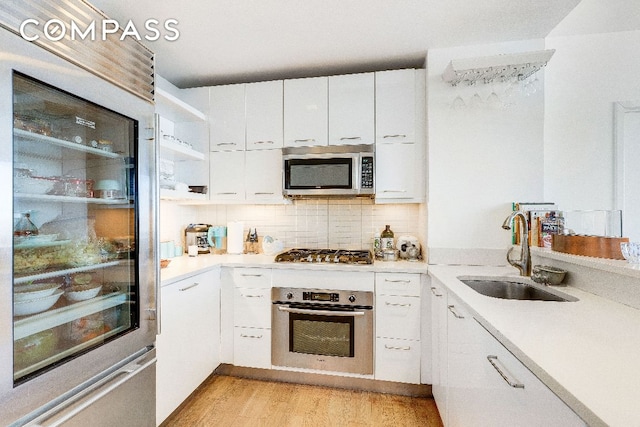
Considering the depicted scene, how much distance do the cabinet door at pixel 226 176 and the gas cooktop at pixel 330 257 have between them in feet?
2.23

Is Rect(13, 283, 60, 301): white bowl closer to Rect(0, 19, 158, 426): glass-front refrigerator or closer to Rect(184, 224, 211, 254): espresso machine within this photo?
Rect(0, 19, 158, 426): glass-front refrigerator

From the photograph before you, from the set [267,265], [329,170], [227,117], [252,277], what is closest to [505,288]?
[329,170]

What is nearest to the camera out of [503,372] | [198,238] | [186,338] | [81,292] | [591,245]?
[503,372]

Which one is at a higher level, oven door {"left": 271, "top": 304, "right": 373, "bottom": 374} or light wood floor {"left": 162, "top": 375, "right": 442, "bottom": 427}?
oven door {"left": 271, "top": 304, "right": 373, "bottom": 374}

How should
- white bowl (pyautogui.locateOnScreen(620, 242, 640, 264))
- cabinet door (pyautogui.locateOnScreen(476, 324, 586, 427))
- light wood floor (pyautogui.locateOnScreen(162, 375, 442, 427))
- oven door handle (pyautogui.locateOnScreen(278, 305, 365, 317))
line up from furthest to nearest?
oven door handle (pyautogui.locateOnScreen(278, 305, 365, 317))
light wood floor (pyautogui.locateOnScreen(162, 375, 442, 427))
white bowl (pyautogui.locateOnScreen(620, 242, 640, 264))
cabinet door (pyautogui.locateOnScreen(476, 324, 586, 427))

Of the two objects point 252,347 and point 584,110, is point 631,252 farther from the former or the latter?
point 252,347

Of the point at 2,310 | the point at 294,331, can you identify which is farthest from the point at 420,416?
the point at 2,310

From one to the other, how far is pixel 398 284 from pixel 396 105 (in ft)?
4.51

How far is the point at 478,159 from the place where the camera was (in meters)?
2.36

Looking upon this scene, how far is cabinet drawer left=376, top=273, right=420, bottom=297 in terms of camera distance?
7.41ft

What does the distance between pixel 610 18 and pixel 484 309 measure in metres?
2.28

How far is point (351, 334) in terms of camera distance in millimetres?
2320

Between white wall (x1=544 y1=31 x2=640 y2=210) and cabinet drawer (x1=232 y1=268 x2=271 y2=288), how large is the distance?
217 centimetres

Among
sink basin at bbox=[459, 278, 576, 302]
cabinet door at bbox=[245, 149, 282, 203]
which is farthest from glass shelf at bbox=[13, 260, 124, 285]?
sink basin at bbox=[459, 278, 576, 302]
